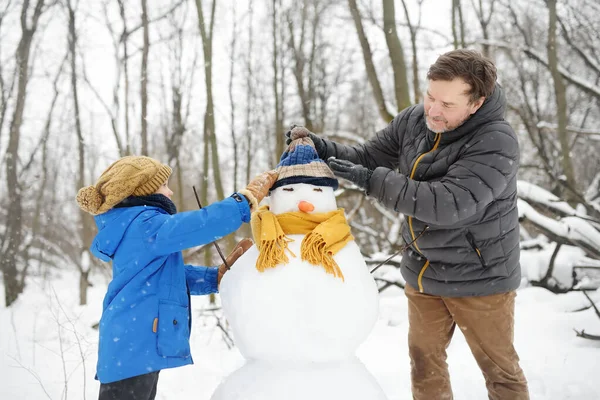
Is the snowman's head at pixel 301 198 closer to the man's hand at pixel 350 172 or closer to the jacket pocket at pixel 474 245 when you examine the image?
the man's hand at pixel 350 172

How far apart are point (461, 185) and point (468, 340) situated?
81 cm

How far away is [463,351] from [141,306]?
2694 millimetres

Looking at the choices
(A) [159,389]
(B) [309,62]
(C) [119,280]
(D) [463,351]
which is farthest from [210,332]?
(B) [309,62]

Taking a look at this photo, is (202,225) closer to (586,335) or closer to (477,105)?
(477,105)

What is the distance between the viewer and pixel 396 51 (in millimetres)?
4629

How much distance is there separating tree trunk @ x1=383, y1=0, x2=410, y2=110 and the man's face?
9.33ft

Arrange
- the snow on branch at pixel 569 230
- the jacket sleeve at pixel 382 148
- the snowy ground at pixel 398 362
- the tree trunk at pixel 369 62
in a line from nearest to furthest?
the jacket sleeve at pixel 382 148
the snowy ground at pixel 398 362
the snow on branch at pixel 569 230
the tree trunk at pixel 369 62

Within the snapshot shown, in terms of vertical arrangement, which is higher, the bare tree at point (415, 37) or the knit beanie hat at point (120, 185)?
the bare tree at point (415, 37)

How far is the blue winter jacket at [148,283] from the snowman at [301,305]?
0.19m

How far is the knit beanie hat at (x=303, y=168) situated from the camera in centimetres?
176

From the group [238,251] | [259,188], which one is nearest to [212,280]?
[238,251]

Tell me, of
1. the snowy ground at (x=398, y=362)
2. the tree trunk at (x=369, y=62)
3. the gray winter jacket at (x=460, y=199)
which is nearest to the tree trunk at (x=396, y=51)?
the tree trunk at (x=369, y=62)

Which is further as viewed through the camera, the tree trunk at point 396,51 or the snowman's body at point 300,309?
the tree trunk at point 396,51

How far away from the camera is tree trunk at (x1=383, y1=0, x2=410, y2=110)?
4566mm
